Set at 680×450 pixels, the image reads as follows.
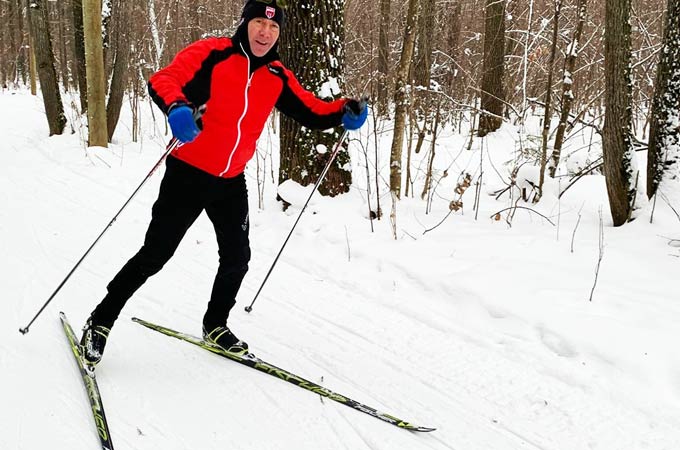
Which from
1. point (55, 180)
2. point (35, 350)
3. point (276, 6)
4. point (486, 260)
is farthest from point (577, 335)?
point (55, 180)

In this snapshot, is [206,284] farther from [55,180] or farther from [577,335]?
[55,180]

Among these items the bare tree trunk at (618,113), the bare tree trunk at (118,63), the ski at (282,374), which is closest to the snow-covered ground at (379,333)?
the ski at (282,374)

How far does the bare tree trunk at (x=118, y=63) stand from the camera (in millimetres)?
9750

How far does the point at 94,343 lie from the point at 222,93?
1479 mm

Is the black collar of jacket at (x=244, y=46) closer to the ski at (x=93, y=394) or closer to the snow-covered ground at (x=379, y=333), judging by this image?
the snow-covered ground at (x=379, y=333)

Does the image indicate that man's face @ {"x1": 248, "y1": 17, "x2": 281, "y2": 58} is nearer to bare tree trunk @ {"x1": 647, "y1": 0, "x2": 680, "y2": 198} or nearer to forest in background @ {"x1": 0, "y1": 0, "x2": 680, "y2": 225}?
forest in background @ {"x1": 0, "y1": 0, "x2": 680, "y2": 225}

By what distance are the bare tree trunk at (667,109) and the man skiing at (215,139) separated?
3207mm

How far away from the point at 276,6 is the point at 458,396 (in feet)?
7.32

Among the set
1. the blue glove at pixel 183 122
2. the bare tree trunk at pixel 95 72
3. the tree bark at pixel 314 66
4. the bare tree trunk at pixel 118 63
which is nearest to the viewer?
the blue glove at pixel 183 122

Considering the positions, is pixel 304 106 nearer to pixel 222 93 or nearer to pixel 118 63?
pixel 222 93

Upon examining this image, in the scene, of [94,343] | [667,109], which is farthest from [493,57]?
[94,343]

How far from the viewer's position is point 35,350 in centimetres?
302

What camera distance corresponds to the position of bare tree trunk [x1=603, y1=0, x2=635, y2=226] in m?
4.39

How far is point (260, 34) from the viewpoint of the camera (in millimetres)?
2654
